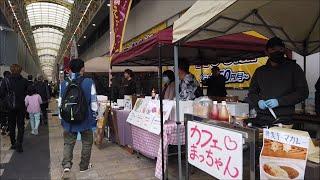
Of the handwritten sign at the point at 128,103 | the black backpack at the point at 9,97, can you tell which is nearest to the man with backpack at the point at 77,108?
the handwritten sign at the point at 128,103

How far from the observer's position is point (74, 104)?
5.29m

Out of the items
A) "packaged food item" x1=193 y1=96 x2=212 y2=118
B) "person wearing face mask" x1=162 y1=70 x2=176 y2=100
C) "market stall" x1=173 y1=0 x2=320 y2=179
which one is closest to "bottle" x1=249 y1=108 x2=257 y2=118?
"packaged food item" x1=193 y1=96 x2=212 y2=118

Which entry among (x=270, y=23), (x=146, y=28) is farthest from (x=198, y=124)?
(x=146, y=28)

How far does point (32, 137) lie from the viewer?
33.8 feet

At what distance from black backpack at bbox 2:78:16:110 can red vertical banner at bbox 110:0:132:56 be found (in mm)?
2675

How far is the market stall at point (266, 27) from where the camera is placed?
2.58 m

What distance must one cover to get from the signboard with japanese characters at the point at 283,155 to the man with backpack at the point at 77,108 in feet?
10.7

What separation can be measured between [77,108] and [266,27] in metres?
3.03

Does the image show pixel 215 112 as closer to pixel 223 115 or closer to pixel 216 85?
pixel 223 115

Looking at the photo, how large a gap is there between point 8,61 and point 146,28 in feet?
26.0

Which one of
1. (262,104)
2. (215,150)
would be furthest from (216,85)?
(215,150)

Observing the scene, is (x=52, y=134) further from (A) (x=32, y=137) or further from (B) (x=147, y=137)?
(B) (x=147, y=137)

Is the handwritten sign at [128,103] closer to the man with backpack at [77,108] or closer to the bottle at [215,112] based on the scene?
the man with backpack at [77,108]

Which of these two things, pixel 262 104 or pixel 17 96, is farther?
pixel 17 96
